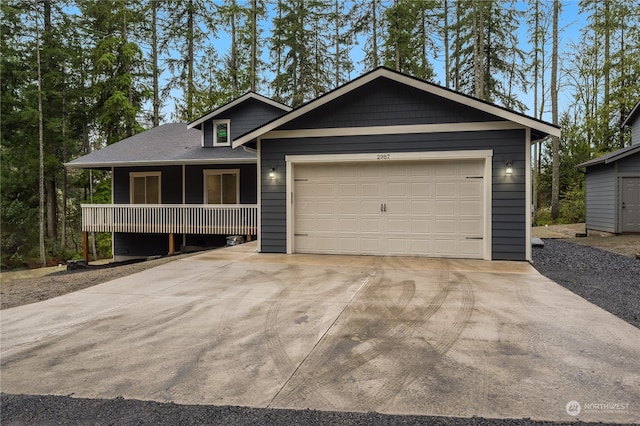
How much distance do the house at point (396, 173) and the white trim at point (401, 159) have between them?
0.8 inches

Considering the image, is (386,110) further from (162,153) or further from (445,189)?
(162,153)

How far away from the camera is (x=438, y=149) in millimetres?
7855

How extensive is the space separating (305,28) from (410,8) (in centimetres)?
599

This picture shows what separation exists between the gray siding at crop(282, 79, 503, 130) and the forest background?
13.1 metres

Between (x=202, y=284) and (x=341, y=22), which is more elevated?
(x=341, y=22)

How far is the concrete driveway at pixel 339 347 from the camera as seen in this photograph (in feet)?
8.34

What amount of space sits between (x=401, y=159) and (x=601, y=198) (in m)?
9.90

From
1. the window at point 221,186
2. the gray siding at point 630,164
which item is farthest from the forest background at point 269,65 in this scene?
the window at point 221,186

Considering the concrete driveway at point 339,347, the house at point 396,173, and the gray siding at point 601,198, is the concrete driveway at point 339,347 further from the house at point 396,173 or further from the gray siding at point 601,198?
the gray siding at point 601,198

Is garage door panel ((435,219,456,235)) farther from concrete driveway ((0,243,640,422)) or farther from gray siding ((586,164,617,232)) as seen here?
gray siding ((586,164,617,232))

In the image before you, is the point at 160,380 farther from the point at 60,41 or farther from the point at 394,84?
the point at 60,41

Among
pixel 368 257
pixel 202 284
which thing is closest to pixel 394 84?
pixel 368 257

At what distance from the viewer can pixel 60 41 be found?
1886 centimetres

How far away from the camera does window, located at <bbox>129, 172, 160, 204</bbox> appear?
14.1 meters
